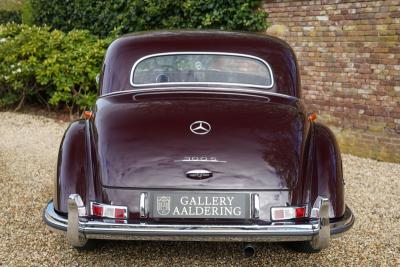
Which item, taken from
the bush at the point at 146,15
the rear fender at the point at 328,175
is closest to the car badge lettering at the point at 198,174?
the rear fender at the point at 328,175

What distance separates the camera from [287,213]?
3.39 meters

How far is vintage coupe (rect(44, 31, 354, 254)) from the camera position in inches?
131

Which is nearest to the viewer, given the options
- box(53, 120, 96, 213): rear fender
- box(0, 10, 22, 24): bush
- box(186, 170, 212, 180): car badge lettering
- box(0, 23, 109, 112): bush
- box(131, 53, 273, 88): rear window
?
box(186, 170, 212, 180): car badge lettering

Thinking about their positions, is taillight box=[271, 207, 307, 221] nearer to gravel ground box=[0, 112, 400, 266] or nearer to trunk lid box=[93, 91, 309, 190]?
trunk lid box=[93, 91, 309, 190]

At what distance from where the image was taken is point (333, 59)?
7703 millimetres

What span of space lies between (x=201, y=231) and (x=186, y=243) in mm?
1038

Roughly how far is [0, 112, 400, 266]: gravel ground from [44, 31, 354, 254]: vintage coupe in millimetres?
409

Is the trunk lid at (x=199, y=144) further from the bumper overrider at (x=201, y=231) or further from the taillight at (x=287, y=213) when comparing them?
the bumper overrider at (x=201, y=231)

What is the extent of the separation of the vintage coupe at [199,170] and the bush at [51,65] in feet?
19.9

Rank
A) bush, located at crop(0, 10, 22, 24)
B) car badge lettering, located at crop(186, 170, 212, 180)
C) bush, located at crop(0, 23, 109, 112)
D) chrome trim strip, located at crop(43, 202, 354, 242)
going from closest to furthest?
chrome trim strip, located at crop(43, 202, 354, 242) < car badge lettering, located at crop(186, 170, 212, 180) < bush, located at crop(0, 23, 109, 112) < bush, located at crop(0, 10, 22, 24)

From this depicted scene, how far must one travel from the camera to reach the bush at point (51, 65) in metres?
9.96

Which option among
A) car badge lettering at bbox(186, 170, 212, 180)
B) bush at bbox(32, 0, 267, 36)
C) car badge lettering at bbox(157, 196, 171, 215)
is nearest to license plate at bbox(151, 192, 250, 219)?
car badge lettering at bbox(157, 196, 171, 215)

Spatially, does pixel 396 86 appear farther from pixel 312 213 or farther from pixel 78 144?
pixel 78 144

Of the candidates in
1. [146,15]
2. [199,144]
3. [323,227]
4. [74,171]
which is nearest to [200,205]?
[199,144]
